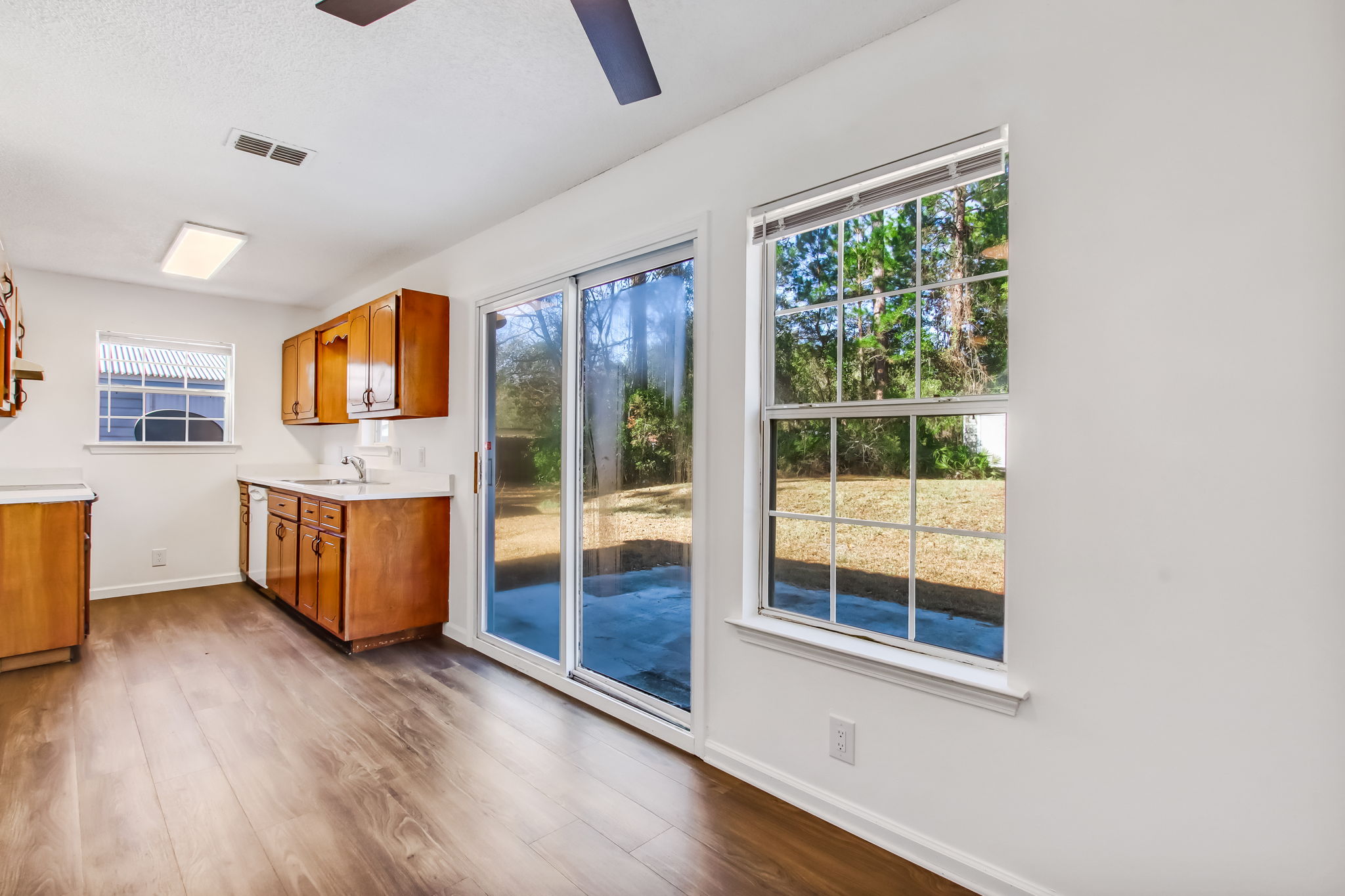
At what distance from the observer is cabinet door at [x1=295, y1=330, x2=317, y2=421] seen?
5.10 metres

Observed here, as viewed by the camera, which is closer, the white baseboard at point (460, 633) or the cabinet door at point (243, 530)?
the white baseboard at point (460, 633)

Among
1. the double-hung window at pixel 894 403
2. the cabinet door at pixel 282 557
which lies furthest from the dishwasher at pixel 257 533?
the double-hung window at pixel 894 403

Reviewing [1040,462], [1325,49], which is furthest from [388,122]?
[1325,49]

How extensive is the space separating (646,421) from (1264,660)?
212cm

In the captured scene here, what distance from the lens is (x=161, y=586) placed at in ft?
17.1

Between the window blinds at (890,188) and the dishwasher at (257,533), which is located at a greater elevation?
the window blinds at (890,188)

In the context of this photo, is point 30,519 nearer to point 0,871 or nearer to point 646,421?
point 0,871

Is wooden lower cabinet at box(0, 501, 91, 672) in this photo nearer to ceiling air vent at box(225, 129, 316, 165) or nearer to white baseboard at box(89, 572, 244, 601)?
white baseboard at box(89, 572, 244, 601)

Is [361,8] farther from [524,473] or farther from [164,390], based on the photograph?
[164,390]

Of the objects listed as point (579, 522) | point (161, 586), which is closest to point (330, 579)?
point (579, 522)

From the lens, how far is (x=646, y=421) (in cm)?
292

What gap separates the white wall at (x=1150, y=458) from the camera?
4.40 feet

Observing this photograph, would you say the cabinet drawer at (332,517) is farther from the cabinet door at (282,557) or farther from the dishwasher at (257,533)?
the dishwasher at (257,533)

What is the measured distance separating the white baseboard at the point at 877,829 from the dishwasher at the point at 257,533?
4.13 m
